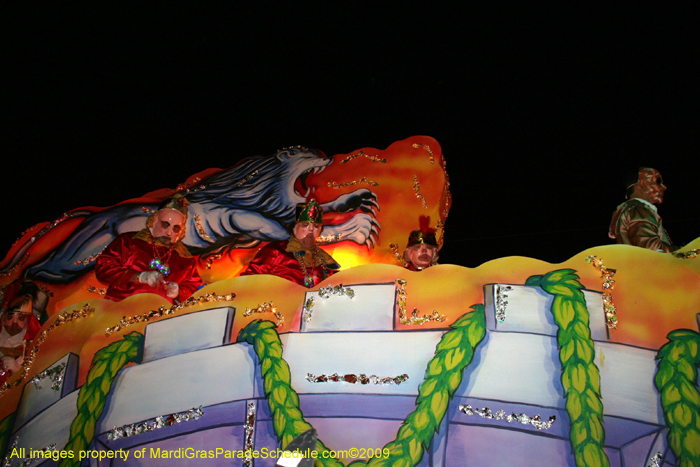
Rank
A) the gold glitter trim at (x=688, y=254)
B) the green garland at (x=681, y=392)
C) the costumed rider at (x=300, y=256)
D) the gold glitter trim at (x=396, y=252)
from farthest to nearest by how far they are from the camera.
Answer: the gold glitter trim at (x=396, y=252) < the costumed rider at (x=300, y=256) < the gold glitter trim at (x=688, y=254) < the green garland at (x=681, y=392)

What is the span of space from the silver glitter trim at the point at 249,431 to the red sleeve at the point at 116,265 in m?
1.31

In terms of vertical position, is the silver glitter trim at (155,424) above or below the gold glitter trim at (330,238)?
below

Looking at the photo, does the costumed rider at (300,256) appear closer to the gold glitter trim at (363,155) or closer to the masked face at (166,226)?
the masked face at (166,226)

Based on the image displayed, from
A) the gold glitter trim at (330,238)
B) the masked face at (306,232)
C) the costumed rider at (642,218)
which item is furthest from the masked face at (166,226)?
the costumed rider at (642,218)

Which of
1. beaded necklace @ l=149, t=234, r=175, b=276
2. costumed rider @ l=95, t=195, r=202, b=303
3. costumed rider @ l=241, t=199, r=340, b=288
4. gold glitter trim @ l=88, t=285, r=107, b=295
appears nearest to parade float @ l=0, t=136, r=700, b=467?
costumed rider @ l=95, t=195, r=202, b=303

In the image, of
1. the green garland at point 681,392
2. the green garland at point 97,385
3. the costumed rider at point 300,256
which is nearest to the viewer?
the green garland at point 681,392

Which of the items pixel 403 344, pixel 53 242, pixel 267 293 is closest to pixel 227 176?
pixel 53 242

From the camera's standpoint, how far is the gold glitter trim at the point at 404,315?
71.7 inches

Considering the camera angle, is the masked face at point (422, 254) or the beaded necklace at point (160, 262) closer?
the beaded necklace at point (160, 262)

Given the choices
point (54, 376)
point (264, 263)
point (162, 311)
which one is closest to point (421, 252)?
point (264, 263)

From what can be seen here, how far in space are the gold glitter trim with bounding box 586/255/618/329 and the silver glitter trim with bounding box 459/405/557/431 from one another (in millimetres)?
375

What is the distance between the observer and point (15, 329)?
288 centimetres

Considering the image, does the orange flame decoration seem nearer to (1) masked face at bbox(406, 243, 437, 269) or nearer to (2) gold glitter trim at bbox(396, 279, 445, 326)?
(1) masked face at bbox(406, 243, 437, 269)

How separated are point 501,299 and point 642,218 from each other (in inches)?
54.6
